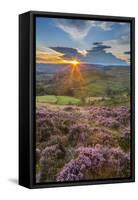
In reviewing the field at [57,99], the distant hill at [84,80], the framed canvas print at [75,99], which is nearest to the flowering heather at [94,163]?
the framed canvas print at [75,99]

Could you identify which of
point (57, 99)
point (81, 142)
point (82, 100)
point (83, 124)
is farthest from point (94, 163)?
point (57, 99)

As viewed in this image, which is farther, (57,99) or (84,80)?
(84,80)

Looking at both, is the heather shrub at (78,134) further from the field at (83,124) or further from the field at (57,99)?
the field at (57,99)

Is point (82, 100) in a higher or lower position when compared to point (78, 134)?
higher

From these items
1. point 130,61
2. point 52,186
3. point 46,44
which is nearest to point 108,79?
point 130,61

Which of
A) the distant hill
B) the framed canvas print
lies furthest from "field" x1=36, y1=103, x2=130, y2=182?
the distant hill

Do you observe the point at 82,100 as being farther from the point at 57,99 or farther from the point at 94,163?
the point at 94,163
